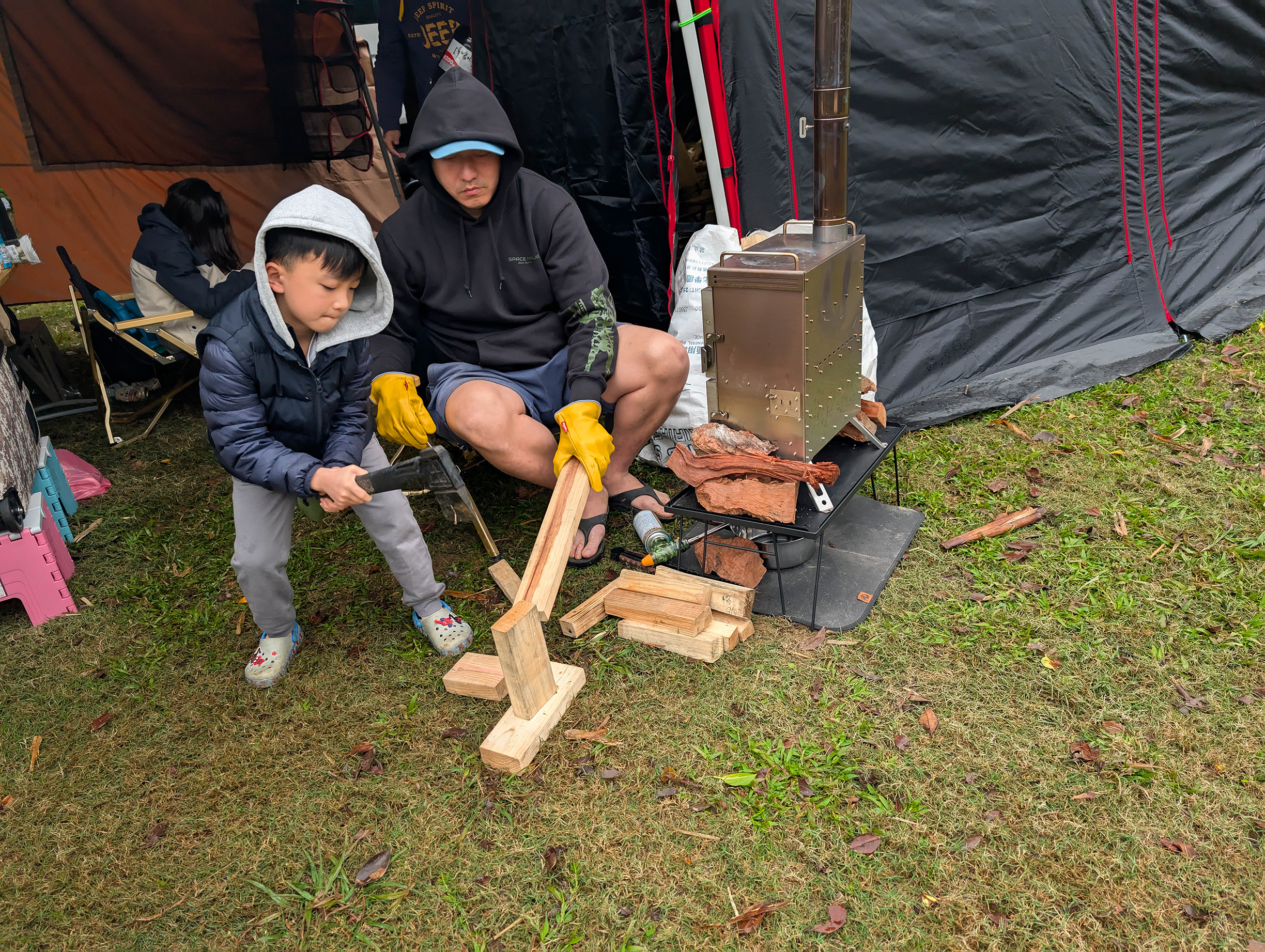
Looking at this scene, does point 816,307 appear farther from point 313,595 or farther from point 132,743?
point 132,743

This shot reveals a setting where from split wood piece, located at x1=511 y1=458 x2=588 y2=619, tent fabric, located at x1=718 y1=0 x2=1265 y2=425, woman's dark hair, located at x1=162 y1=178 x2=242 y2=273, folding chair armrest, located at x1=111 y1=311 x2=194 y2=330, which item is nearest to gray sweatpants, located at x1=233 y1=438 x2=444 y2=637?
split wood piece, located at x1=511 y1=458 x2=588 y2=619

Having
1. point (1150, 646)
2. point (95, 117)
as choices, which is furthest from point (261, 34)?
point (1150, 646)

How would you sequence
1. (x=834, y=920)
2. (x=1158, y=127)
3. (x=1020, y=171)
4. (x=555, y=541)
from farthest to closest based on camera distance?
(x=1158, y=127) → (x=1020, y=171) → (x=555, y=541) → (x=834, y=920)

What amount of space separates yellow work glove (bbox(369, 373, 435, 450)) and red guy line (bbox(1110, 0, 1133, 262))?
3711 millimetres

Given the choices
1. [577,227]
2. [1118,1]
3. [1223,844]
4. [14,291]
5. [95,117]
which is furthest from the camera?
[14,291]

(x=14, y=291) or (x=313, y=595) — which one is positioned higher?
(x=14, y=291)

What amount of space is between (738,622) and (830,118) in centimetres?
157

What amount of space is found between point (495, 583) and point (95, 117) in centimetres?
516

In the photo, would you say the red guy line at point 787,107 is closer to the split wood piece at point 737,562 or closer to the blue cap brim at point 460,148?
the blue cap brim at point 460,148

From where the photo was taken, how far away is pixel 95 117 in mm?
5645

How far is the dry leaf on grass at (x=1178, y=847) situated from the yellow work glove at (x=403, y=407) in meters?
2.23

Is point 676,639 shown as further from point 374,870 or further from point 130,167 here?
point 130,167

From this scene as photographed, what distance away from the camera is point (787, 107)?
3244 mm

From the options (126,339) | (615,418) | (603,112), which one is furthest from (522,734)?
(126,339)
